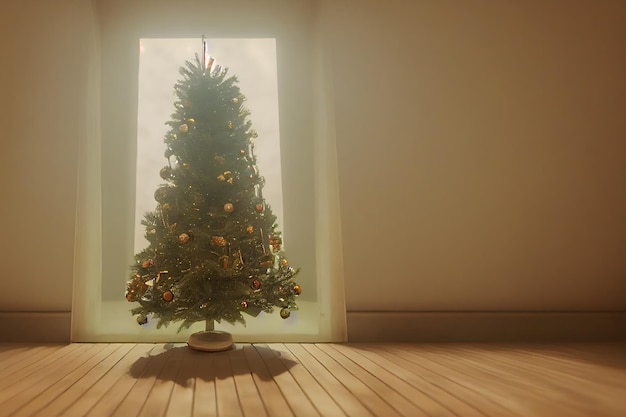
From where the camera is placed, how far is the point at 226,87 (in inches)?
101

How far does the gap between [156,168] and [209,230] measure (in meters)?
0.91

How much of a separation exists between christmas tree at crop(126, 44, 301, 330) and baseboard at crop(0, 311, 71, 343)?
0.74 m

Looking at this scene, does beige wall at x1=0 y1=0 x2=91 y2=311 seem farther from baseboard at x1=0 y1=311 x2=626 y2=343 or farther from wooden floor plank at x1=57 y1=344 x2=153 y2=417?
baseboard at x1=0 y1=311 x2=626 y2=343

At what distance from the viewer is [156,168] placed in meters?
2.92

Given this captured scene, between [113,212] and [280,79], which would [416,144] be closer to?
[280,79]

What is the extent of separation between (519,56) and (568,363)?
7.64 feet

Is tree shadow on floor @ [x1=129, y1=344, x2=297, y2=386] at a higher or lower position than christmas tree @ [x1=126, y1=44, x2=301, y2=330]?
lower

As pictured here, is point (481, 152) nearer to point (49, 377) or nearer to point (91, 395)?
point (91, 395)

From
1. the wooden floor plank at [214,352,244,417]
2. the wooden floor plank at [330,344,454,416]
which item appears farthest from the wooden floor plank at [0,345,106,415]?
the wooden floor plank at [330,344,454,416]

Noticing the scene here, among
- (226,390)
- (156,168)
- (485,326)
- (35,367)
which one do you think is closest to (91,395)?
(226,390)

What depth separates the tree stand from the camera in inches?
93.2

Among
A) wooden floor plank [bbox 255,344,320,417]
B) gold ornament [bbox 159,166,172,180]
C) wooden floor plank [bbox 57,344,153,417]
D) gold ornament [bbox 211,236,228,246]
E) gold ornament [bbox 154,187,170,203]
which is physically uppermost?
gold ornament [bbox 159,166,172,180]

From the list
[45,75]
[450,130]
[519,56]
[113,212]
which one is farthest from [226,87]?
[519,56]

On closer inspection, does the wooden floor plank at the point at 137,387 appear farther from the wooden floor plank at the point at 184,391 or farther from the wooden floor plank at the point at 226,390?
the wooden floor plank at the point at 226,390
